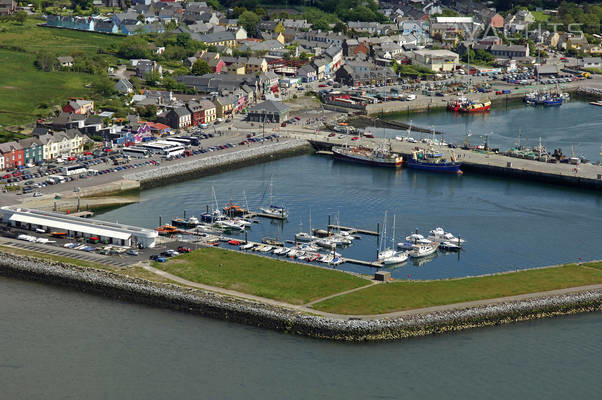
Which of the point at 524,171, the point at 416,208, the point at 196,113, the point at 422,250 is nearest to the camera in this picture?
the point at 422,250

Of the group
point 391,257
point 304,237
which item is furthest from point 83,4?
point 391,257

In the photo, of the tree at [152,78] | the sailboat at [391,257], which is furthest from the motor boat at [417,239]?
the tree at [152,78]

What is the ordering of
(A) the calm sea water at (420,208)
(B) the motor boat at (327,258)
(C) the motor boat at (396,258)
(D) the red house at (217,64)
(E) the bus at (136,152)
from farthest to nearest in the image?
(D) the red house at (217,64) → (E) the bus at (136,152) → (A) the calm sea water at (420,208) → (C) the motor boat at (396,258) → (B) the motor boat at (327,258)

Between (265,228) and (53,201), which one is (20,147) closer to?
(53,201)

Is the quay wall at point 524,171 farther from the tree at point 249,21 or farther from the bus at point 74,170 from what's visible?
the tree at point 249,21

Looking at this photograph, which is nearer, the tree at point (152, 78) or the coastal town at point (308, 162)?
the coastal town at point (308, 162)

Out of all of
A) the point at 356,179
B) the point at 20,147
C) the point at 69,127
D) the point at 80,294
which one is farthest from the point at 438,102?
the point at 80,294

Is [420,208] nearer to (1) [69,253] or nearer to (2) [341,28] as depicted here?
(1) [69,253]
